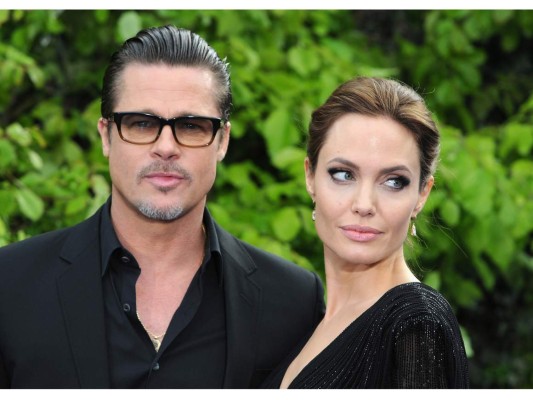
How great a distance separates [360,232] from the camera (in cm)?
247

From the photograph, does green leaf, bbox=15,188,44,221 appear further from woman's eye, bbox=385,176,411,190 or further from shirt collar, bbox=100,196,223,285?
woman's eye, bbox=385,176,411,190

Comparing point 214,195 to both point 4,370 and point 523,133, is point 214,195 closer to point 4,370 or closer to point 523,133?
point 523,133

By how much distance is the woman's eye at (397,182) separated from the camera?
243cm

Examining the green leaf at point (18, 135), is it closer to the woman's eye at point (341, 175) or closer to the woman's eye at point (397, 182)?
the woman's eye at point (341, 175)

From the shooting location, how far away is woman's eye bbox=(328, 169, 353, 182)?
247 centimetres

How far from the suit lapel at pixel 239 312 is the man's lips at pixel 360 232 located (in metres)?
0.41

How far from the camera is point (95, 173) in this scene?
4.07 m

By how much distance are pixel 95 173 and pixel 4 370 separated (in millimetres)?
1621

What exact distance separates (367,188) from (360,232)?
0.38 feet

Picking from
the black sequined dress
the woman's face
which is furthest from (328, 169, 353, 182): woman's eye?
the black sequined dress

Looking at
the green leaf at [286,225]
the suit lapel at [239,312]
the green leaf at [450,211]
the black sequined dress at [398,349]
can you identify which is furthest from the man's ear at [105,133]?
the green leaf at [450,211]

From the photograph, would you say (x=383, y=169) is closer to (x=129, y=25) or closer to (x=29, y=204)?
(x=29, y=204)

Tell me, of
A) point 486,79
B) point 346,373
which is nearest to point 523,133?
point 486,79

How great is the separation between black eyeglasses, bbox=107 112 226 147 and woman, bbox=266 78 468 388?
27 centimetres
